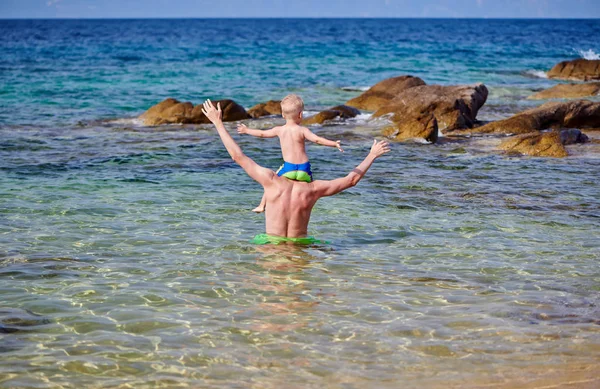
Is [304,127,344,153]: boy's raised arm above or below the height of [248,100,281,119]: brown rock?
above

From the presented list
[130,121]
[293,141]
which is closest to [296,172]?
[293,141]

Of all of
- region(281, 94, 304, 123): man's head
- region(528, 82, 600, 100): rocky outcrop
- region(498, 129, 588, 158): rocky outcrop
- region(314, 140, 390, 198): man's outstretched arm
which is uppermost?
region(281, 94, 304, 123): man's head

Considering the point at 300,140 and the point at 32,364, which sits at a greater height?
the point at 300,140

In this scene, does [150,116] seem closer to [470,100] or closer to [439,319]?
[470,100]

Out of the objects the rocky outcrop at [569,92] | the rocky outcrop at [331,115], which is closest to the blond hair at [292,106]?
the rocky outcrop at [331,115]

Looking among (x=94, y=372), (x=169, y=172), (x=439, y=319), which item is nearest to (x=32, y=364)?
(x=94, y=372)

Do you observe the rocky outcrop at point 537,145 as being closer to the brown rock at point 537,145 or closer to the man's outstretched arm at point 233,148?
the brown rock at point 537,145

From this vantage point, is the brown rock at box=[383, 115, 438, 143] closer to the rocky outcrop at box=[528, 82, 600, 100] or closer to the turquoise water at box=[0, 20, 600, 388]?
the turquoise water at box=[0, 20, 600, 388]

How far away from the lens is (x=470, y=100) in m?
20.3

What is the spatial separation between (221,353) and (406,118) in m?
13.6

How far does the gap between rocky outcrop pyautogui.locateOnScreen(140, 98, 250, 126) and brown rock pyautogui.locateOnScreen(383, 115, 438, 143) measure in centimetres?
493

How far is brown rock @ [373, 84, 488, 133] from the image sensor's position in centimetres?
1933

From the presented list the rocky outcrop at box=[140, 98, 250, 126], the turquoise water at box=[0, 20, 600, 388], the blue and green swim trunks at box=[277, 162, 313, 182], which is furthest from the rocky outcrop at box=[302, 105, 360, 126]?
the blue and green swim trunks at box=[277, 162, 313, 182]

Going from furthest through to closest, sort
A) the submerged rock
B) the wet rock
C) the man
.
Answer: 1. the submerged rock
2. the wet rock
3. the man
